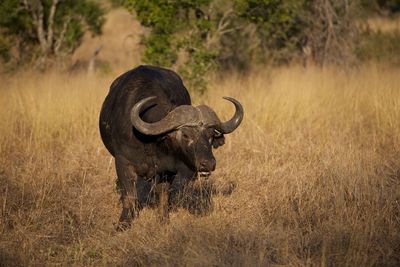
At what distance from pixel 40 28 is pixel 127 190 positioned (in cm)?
1195

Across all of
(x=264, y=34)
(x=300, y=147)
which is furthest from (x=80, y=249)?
(x=264, y=34)

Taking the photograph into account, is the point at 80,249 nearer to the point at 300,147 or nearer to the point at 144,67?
the point at 144,67

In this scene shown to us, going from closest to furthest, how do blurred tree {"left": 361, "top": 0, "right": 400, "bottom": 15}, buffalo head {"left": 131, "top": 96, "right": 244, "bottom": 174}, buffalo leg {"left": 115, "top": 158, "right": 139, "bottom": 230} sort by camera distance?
buffalo head {"left": 131, "top": 96, "right": 244, "bottom": 174}
buffalo leg {"left": 115, "top": 158, "right": 139, "bottom": 230}
blurred tree {"left": 361, "top": 0, "right": 400, "bottom": 15}

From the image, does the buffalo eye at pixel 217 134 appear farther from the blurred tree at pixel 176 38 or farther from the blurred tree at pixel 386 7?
the blurred tree at pixel 386 7

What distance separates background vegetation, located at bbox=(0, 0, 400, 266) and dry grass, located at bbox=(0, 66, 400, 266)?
0.02m

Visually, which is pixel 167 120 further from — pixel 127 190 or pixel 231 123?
pixel 127 190

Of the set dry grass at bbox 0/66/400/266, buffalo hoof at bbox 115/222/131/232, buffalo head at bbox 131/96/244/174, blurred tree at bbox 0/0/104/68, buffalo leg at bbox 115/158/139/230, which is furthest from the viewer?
blurred tree at bbox 0/0/104/68

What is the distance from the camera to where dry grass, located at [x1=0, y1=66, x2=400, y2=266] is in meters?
4.63

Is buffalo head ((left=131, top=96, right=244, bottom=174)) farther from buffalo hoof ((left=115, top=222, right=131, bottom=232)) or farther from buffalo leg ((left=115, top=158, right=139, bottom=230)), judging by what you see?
buffalo hoof ((left=115, top=222, right=131, bottom=232))

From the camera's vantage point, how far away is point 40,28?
54.0ft

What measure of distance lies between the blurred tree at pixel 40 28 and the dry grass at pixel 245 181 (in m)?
4.38

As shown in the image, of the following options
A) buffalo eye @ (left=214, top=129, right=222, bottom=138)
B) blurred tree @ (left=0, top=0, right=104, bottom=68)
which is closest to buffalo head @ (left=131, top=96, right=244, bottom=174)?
buffalo eye @ (left=214, top=129, right=222, bottom=138)

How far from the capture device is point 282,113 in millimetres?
9891

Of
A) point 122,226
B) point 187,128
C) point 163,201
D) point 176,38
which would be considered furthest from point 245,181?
point 176,38
